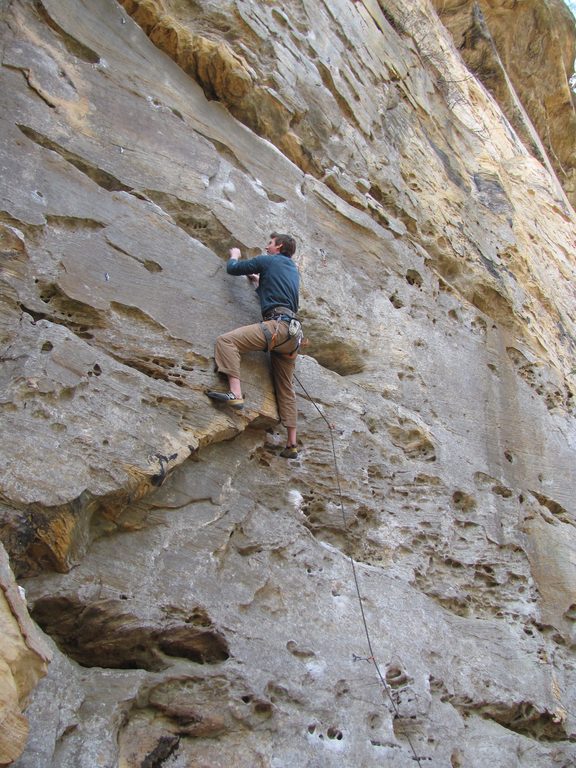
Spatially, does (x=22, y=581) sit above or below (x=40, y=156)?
below

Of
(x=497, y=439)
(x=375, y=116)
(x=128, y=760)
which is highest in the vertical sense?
(x=375, y=116)

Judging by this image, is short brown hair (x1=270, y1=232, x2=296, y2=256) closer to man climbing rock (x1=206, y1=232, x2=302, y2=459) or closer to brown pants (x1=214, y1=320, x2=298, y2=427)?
man climbing rock (x1=206, y1=232, x2=302, y2=459)

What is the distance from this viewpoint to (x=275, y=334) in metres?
4.93

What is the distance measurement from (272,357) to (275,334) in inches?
11.4

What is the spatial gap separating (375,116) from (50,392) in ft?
18.4

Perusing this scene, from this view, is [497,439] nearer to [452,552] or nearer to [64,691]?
[452,552]

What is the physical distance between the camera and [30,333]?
408 centimetres

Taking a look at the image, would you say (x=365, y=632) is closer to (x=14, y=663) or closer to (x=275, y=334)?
(x=275, y=334)

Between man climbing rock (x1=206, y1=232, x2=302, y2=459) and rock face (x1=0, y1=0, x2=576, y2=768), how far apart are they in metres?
0.12

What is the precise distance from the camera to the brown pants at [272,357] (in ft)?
15.6

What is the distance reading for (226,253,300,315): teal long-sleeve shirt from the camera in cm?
514

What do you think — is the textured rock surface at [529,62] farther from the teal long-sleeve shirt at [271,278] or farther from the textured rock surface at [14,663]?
the textured rock surface at [14,663]

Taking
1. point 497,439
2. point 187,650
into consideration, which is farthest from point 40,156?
point 497,439

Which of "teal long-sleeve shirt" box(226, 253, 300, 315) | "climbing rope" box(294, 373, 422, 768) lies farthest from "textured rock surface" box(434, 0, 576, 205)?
"climbing rope" box(294, 373, 422, 768)
